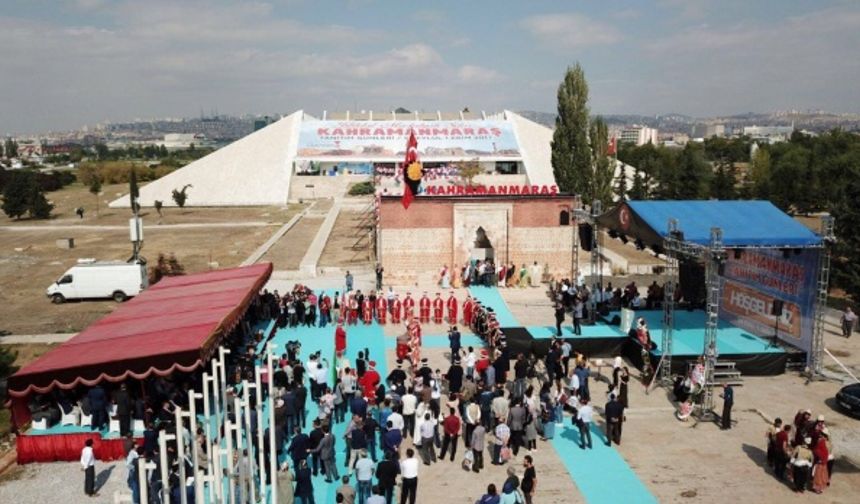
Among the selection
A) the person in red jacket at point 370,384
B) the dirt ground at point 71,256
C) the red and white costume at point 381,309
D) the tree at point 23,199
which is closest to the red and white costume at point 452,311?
the red and white costume at point 381,309

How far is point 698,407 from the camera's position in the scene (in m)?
14.4

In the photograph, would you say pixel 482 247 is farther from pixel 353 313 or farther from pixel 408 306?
pixel 353 313

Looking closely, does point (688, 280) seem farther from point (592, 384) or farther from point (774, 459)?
point (774, 459)

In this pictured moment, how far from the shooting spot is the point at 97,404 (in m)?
13.0

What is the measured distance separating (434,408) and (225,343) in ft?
23.5

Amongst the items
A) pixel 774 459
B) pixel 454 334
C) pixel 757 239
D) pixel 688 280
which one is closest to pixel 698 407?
pixel 774 459

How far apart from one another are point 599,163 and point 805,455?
29708 mm

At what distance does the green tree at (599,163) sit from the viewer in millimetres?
39250

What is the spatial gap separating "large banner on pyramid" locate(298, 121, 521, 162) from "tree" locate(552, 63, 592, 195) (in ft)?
73.8

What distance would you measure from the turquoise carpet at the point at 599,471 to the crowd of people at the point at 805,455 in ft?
8.16

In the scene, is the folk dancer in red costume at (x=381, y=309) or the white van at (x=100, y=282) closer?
the folk dancer in red costume at (x=381, y=309)

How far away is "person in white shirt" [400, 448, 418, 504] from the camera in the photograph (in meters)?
10.2

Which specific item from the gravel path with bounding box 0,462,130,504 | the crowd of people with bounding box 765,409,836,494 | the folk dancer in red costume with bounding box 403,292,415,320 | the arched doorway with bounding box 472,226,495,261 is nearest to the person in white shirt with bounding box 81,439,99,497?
the gravel path with bounding box 0,462,130,504

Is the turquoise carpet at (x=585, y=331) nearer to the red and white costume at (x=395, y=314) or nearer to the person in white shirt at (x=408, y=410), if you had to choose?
the red and white costume at (x=395, y=314)
